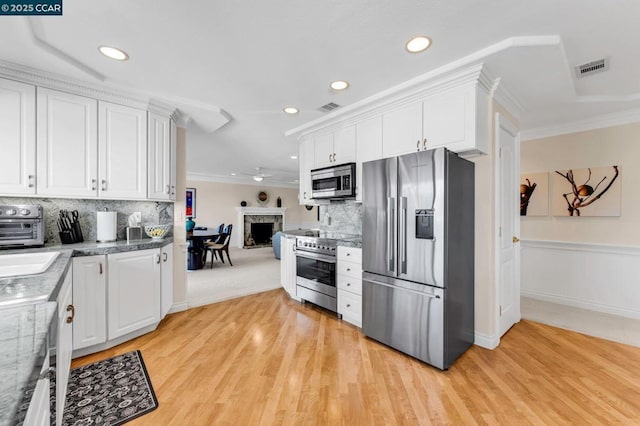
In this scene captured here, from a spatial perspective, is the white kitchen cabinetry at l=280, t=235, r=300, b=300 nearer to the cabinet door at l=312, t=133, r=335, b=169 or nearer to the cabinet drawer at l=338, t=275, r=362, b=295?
the cabinet drawer at l=338, t=275, r=362, b=295

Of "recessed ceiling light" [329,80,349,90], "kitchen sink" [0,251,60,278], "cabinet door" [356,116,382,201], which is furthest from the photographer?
"cabinet door" [356,116,382,201]

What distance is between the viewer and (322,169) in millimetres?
3736

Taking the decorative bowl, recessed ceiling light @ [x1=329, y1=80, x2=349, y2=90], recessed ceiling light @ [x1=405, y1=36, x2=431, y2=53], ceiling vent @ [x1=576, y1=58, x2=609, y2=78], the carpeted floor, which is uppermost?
ceiling vent @ [x1=576, y1=58, x2=609, y2=78]

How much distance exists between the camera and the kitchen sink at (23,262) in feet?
6.26

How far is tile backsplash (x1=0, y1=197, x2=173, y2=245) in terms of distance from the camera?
2699 mm

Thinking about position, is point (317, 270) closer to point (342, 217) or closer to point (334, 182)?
point (342, 217)

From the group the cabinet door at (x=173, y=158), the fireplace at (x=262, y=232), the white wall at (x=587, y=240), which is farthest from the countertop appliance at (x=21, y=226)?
the fireplace at (x=262, y=232)

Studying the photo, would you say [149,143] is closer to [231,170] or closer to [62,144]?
[62,144]

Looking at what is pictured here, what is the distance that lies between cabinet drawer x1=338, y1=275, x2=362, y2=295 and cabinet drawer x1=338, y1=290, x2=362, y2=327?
0.05 metres

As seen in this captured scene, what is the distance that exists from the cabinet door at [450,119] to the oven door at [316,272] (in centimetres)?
176

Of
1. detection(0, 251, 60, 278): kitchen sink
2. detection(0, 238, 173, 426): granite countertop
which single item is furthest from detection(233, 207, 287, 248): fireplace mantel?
detection(0, 238, 173, 426): granite countertop

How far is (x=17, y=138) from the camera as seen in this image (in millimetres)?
2350

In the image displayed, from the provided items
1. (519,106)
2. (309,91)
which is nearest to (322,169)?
Answer: (309,91)

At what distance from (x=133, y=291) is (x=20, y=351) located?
2.24 meters
